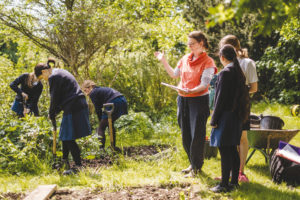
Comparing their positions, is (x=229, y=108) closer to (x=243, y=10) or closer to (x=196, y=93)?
(x=196, y=93)

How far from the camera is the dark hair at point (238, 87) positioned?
2.93 meters

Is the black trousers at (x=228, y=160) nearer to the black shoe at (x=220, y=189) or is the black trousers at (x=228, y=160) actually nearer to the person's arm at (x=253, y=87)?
the black shoe at (x=220, y=189)

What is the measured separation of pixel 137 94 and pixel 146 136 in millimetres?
2200

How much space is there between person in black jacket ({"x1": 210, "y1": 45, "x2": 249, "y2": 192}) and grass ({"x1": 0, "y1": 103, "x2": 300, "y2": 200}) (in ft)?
1.29

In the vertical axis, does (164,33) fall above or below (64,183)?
above

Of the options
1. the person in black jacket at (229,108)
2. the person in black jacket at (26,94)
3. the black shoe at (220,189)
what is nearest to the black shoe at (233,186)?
the black shoe at (220,189)

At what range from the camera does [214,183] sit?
3.38 metres

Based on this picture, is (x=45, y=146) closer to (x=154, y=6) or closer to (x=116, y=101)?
(x=116, y=101)

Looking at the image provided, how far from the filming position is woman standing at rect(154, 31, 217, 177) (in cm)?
343

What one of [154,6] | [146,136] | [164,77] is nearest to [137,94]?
[164,77]

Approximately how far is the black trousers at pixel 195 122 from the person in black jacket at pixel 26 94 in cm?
314

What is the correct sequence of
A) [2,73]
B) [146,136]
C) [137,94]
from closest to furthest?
[146,136]
[2,73]
[137,94]

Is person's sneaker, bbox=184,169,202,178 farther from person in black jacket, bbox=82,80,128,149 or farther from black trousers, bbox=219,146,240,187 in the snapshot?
person in black jacket, bbox=82,80,128,149

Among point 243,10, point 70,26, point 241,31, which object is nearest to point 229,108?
point 243,10
